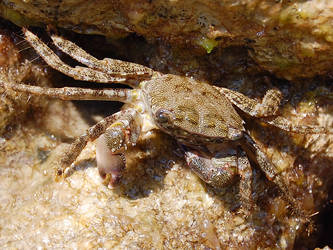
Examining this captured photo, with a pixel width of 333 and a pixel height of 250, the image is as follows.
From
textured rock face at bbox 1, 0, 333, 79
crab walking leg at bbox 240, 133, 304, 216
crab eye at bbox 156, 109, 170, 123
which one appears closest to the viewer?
textured rock face at bbox 1, 0, 333, 79

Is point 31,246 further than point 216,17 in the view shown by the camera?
No

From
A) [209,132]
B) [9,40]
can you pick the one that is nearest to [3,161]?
[9,40]

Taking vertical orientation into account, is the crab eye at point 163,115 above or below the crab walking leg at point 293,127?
above

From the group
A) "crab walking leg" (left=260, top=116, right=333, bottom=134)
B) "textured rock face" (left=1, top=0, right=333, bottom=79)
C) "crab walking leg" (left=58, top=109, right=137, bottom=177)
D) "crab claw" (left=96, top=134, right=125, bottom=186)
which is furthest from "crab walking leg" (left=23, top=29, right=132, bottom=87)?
"crab walking leg" (left=260, top=116, right=333, bottom=134)

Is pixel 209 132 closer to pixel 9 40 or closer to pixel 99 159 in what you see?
pixel 99 159

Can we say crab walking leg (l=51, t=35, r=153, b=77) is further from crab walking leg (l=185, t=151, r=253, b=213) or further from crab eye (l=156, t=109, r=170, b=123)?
crab walking leg (l=185, t=151, r=253, b=213)

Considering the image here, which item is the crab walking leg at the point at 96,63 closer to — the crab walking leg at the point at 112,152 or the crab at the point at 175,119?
the crab at the point at 175,119

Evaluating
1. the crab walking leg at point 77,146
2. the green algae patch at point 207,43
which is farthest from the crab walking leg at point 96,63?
the green algae patch at point 207,43
